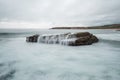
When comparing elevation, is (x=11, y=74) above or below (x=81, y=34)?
below

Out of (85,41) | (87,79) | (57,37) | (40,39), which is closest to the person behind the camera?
(87,79)

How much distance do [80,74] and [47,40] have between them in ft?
55.8

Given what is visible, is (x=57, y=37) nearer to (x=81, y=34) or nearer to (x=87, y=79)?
(x=81, y=34)

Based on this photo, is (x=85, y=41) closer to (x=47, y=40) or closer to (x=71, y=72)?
(x=47, y=40)

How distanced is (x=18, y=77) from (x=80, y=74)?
3.85 m

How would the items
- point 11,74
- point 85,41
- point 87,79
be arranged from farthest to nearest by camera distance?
1. point 85,41
2. point 11,74
3. point 87,79

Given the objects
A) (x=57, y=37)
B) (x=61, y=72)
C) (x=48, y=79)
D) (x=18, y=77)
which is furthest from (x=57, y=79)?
(x=57, y=37)

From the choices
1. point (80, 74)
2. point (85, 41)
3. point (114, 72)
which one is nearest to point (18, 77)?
point (80, 74)

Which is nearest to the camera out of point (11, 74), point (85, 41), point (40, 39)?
point (11, 74)

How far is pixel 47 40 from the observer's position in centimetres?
2416

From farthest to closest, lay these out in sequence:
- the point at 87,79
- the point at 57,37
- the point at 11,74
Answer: the point at 57,37, the point at 11,74, the point at 87,79

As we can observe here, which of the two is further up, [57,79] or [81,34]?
[81,34]

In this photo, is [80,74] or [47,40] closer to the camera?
[80,74]

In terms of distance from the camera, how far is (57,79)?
6.98 meters
